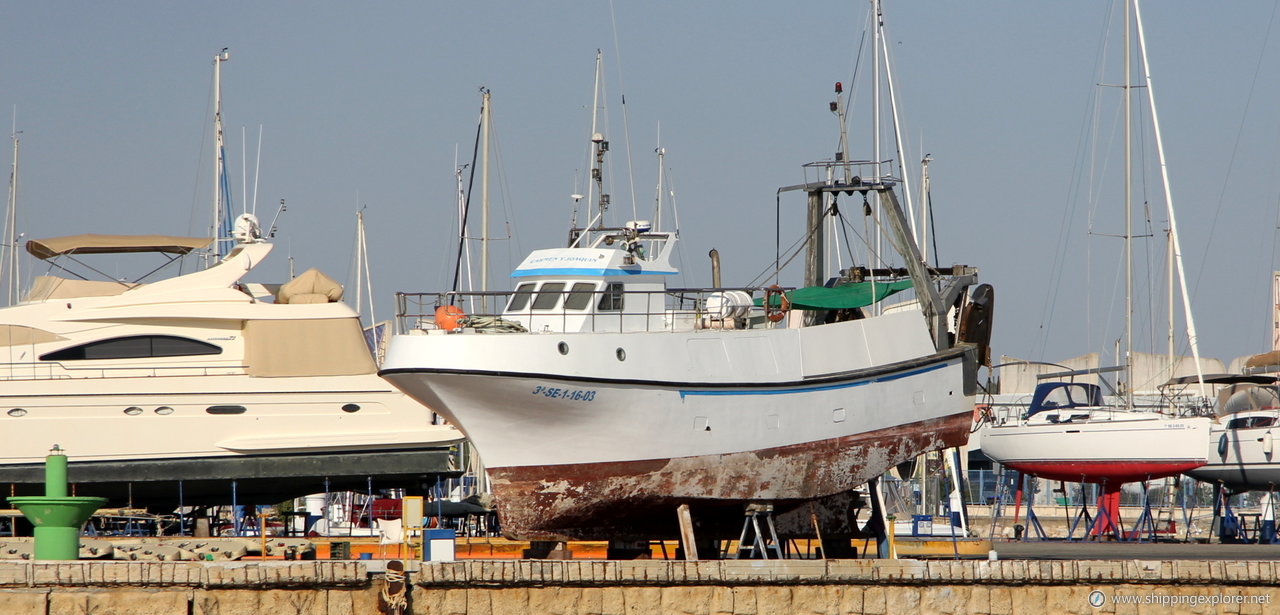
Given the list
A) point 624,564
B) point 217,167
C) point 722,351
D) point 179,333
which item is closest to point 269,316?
point 179,333

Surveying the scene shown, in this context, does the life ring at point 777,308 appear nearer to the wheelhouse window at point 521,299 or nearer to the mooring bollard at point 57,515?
the wheelhouse window at point 521,299

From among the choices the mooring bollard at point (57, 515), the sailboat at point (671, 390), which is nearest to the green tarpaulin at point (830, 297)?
the sailboat at point (671, 390)

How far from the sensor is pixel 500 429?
Answer: 18078 mm

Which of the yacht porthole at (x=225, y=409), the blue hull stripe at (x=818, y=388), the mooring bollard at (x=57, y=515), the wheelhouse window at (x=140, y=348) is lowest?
the mooring bollard at (x=57, y=515)

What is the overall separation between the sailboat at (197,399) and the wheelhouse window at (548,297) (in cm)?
585

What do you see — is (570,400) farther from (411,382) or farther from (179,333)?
(179,333)

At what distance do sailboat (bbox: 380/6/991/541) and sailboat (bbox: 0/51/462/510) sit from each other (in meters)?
6.32

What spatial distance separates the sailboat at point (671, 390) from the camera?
1775 centimetres

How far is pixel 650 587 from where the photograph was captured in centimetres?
1517

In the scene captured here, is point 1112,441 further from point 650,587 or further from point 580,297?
point 650,587

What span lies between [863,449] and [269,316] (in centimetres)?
1220

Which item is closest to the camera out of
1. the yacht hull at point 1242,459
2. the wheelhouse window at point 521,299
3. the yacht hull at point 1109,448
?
the wheelhouse window at point 521,299

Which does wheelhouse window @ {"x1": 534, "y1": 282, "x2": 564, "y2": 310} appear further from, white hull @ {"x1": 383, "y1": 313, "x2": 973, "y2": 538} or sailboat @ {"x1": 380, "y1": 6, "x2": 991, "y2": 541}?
white hull @ {"x1": 383, "y1": 313, "x2": 973, "y2": 538}

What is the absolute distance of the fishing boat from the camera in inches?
985
